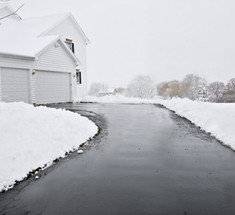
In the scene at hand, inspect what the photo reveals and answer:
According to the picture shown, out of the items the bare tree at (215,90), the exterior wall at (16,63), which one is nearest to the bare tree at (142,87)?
the bare tree at (215,90)

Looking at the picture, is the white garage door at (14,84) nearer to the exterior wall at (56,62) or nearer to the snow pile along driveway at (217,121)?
the exterior wall at (56,62)

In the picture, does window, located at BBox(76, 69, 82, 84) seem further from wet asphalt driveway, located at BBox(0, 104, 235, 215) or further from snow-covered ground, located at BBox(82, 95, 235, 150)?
wet asphalt driveway, located at BBox(0, 104, 235, 215)

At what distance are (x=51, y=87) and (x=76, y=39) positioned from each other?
9.37 metres

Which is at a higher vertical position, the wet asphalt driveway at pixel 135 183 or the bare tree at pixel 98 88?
the bare tree at pixel 98 88

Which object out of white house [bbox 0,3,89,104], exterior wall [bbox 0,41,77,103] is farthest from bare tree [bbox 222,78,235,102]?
exterior wall [bbox 0,41,77,103]

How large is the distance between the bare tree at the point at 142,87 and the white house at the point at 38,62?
42.8 metres

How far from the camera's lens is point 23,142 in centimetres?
585

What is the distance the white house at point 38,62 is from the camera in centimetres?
1597

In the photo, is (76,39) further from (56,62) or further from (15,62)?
(15,62)

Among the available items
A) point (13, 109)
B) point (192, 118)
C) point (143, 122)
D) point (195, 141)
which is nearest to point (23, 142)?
point (13, 109)

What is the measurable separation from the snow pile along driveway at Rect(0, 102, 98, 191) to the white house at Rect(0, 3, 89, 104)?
340 inches

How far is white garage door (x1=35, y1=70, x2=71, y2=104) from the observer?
59.6 ft

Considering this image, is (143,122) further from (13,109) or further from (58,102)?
(58,102)

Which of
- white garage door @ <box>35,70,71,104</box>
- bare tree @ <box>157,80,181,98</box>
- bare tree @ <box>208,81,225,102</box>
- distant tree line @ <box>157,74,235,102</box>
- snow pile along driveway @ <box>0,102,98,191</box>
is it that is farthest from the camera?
bare tree @ <box>157,80,181,98</box>
